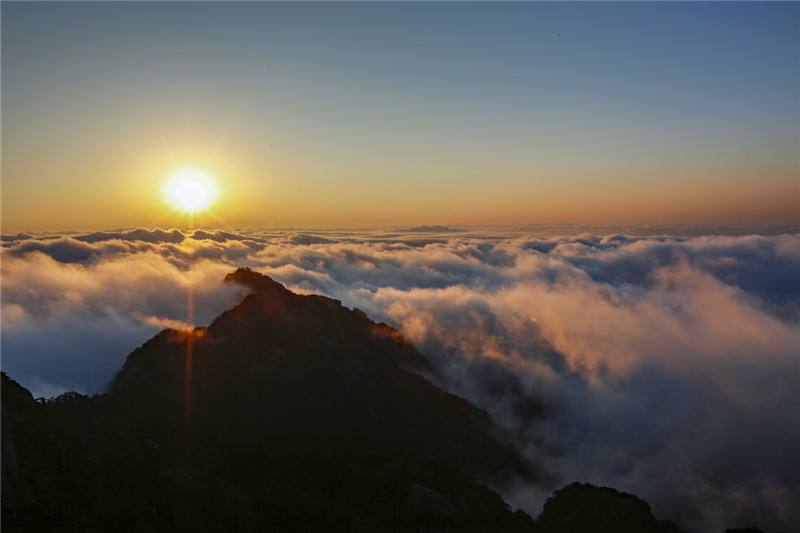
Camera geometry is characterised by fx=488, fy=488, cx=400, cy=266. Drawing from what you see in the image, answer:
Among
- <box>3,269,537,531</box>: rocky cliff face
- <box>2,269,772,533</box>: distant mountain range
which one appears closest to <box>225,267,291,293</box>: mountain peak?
<box>3,269,537,531</box>: rocky cliff face

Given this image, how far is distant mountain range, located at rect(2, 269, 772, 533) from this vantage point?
148 ft

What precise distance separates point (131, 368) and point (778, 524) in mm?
241237

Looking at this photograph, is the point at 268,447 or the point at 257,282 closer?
the point at 268,447

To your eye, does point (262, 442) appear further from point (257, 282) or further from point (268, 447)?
point (257, 282)

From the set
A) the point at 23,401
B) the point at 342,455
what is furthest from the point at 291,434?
the point at 23,401

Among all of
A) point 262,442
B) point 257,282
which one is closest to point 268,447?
point 262,442

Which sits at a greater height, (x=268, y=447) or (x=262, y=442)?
(x=262, y=442)

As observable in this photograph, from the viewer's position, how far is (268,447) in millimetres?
85250

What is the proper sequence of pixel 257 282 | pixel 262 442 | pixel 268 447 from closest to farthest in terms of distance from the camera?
1. pixel 268 447
2. pixel 262 442
3. pixel 257 282

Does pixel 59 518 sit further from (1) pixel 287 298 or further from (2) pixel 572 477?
(2) pixel 572 477

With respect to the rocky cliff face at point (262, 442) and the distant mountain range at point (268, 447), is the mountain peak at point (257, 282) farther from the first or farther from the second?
the distant mountain range at point (268, 447)

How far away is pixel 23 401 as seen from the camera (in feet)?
147

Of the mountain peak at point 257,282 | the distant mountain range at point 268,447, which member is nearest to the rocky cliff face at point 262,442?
the distant mountain range at point 268,447

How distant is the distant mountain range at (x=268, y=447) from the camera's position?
1773 inches
